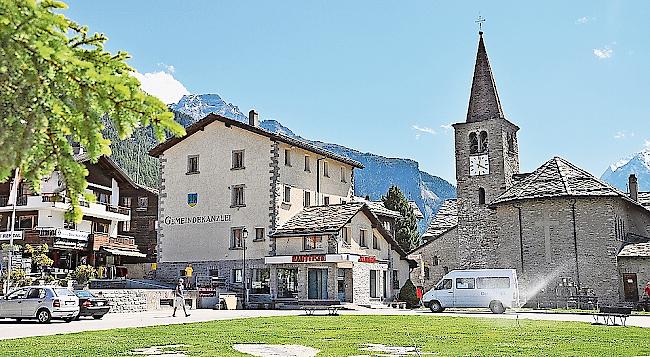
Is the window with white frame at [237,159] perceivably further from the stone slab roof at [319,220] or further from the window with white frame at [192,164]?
the stone slab roof at [319,220]

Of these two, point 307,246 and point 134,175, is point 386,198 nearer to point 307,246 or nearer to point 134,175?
point 307,246

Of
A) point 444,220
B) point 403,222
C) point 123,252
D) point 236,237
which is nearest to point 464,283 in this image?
point 236,237

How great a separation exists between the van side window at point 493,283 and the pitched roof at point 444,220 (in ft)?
88.1

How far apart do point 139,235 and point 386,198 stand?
85.0ft

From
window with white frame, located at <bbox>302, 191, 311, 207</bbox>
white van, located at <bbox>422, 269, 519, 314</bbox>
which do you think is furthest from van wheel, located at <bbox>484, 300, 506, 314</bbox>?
window with white frame, located at <bbox>302, 191, 311, 207</bbox>

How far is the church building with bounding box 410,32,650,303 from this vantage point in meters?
43.8

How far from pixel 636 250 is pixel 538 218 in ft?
20.4

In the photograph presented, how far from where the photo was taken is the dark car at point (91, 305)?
2706cm

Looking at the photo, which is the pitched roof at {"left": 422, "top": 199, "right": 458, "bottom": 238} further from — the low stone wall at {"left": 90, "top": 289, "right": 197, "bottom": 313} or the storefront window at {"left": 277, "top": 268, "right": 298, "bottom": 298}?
the low stone wall at {"left": 90, "top": 289, "right": 197, "bottom": 313}

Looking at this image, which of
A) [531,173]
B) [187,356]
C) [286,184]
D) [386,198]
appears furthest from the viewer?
[386,198]

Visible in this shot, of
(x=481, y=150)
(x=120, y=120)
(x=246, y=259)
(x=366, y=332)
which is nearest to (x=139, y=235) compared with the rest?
(x=246, y=259)

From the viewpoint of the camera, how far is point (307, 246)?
41.8 metres

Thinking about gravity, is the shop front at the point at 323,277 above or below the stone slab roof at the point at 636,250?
below

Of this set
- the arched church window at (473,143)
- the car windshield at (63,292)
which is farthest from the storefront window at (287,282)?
the arched church window at (473,143)
